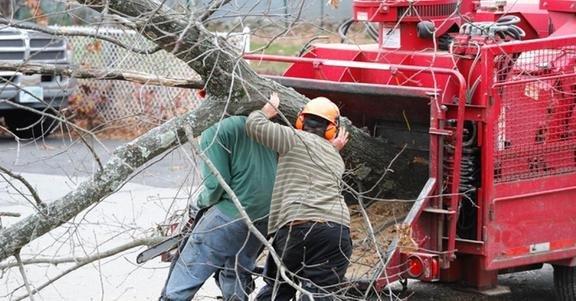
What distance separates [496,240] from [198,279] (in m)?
1.74

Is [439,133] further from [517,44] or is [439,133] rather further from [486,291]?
[486,291]

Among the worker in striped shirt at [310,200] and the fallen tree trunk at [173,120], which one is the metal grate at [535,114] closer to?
the worker in striped shirt at [310,200]

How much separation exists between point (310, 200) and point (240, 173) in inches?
24.0

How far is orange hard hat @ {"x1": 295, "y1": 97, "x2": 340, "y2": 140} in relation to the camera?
6.40 metres

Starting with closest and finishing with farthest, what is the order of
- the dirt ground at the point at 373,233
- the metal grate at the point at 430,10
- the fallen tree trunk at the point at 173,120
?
the fallen tree trunk at the point at 173,120
the dirt ground at the point at 373,233
the metal grate at the point at 430,10

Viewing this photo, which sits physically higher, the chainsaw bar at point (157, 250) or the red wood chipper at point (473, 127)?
the red wood chipper at point (473, 127)

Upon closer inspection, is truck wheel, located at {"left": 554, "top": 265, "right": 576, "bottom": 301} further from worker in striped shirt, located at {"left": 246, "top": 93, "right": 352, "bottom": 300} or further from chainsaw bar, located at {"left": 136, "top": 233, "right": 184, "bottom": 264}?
chainsaw bar, located at {"left": 136, "top": 233, "right": 184, "bottom": 264}

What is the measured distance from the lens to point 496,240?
679 cm

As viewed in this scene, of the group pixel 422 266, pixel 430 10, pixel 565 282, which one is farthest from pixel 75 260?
pixel 565 282

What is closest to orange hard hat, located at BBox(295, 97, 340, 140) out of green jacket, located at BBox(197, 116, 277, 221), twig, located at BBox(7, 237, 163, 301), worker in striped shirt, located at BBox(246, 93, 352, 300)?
worker in striped shirt, located at BBox(246, 93, 352, 300)

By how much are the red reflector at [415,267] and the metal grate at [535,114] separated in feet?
2.22

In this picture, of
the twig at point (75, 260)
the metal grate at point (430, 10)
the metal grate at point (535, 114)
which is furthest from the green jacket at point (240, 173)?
the metal grate at point (430, 10)

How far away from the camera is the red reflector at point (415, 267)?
6586 millimetres

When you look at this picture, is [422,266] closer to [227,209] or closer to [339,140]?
[339,140]
